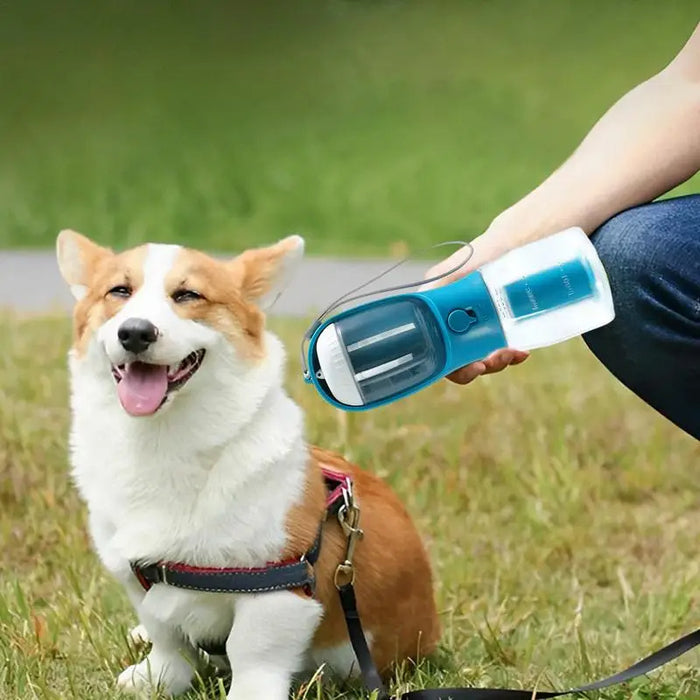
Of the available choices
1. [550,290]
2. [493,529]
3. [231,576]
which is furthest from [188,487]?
[493,529]

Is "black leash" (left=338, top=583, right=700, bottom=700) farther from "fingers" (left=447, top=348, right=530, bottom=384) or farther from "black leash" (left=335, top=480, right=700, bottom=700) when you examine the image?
"fingers" (left=447, top=348, right=530, bottom=384)

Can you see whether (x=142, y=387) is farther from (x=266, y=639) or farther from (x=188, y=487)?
(x=266, y=639)

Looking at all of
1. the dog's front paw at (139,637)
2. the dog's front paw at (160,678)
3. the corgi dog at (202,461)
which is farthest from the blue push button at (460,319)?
the dog's front paw at (139,637)

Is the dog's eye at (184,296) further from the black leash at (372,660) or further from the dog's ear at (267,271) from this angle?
the black leash at (372,660)

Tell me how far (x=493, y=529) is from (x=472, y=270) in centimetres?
147

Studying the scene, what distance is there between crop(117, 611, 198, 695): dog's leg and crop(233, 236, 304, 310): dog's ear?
0.59 m

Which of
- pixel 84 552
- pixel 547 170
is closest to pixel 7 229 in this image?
pixel 547 170

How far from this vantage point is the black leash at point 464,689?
75.9 inches

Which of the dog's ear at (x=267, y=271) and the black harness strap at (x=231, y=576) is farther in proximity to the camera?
the dog's ear at (x=267, y=271)

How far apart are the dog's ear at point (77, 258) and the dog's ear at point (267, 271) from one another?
0.24 metres

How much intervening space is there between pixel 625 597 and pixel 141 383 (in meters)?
1.42

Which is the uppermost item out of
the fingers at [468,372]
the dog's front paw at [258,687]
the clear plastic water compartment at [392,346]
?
the clear plastic water compartment at [392,346]

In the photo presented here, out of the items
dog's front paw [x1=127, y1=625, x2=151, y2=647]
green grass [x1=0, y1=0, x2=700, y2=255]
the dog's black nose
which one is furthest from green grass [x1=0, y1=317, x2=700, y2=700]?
green grass [x1=0, y1=0, x2=700, y2=255]

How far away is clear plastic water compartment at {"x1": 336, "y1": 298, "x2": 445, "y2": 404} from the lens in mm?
1758
